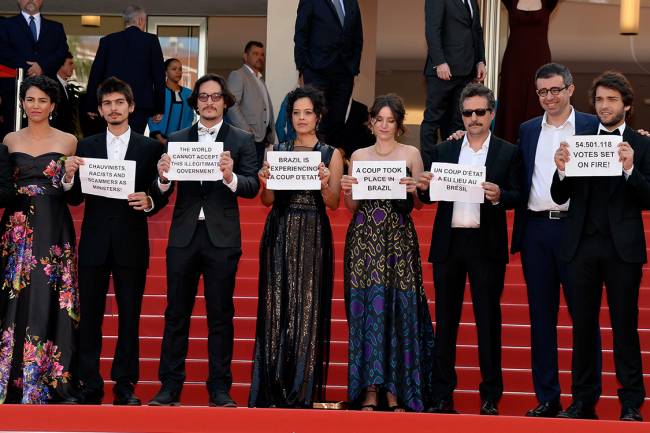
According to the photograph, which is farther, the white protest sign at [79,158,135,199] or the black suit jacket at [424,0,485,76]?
the black suit jacket at [424,0,485,76]

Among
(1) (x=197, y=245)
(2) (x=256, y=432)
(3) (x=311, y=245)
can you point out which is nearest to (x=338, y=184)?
(3) (x=311, y=245)

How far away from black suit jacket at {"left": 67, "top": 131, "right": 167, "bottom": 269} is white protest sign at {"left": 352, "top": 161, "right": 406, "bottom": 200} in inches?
47.3

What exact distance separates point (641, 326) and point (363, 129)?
12.7ft

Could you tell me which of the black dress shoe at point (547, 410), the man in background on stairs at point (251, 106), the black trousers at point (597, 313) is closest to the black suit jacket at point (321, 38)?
the man in background on stairs at point (251, 106)

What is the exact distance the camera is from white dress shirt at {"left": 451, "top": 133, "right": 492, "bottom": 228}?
756 centimetres

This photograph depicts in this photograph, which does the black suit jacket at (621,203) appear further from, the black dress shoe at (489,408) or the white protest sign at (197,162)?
the white protest sign at (197,162)

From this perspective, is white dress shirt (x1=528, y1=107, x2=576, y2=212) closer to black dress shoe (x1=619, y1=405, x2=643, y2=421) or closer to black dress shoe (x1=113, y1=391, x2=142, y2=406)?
black dress shoe (x1=619, y1=405, x2=643, y2=421)

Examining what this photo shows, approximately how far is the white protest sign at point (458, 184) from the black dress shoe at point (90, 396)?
2.24m

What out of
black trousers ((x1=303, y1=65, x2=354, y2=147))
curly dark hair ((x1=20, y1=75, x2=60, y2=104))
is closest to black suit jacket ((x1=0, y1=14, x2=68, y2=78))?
black trousers ((x1=303, y1=65, x2=354, y2=147))

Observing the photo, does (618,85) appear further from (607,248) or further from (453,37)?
(453,37)

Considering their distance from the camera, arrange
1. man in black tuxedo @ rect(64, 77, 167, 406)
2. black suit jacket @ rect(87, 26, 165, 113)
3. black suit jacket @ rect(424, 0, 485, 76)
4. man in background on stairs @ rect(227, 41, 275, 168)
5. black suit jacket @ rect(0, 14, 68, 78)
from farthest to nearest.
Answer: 1. man in background on stairs @ rect(227, 41, 275, 168)
2. black suit jacket @ rect(0, 14, 68, 78)
3. black suit jacket @ rect(87, 26, 165, 113)
4. black suit jacket @ rect(424, 0, 485, 76)
5. man in black tuxedo @ rect(64, 77, 167, 406)

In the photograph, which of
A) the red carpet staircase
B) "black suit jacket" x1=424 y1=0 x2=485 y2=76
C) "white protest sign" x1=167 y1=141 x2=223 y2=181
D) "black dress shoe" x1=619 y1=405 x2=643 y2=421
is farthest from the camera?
"black suit jacket" x1=424 y1=0 x2=485 y2=76

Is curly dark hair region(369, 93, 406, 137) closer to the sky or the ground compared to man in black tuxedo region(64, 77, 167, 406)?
closer to the sky

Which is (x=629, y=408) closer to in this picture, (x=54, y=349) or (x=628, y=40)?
A: (x=54, y=349)
